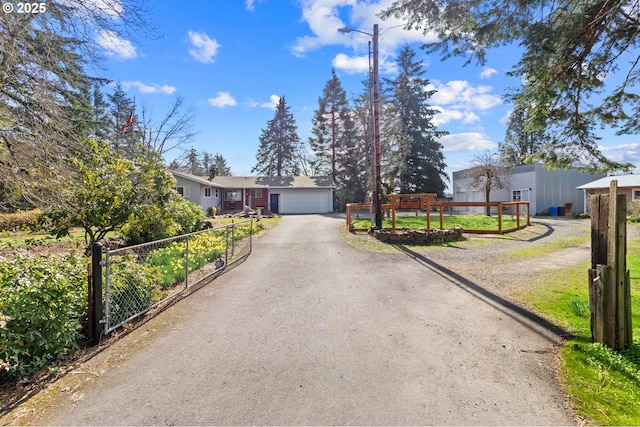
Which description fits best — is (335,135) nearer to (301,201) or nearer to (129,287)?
(301,201)

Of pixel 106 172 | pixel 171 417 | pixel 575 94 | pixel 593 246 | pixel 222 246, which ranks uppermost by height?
pixel 575 94

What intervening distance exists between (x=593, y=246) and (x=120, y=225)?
869 cm

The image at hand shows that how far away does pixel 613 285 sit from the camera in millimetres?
3270

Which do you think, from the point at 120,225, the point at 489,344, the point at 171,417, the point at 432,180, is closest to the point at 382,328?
the point at 489,344

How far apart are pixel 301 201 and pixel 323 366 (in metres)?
27.5

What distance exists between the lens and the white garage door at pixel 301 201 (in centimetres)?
3019

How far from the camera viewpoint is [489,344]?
3.57 metres

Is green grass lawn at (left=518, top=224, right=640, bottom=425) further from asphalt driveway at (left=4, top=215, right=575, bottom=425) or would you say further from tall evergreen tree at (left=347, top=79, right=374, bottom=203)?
tall evergreen tree at (left=347, top=79, right=374, bottom=203)

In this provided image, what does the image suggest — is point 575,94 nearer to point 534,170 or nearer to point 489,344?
point 489,344

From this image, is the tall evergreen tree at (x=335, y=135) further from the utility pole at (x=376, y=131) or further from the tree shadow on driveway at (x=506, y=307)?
the tree shadow on driveway at (x=506, y=307)

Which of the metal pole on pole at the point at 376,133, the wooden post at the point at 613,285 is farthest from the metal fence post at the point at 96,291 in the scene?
the metal pole on pole at the point at 376,133

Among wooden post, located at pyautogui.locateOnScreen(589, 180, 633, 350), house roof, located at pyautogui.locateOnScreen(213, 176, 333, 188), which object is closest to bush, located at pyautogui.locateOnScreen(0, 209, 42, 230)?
house roof, located at pyautogui.locateOnScreen(213, 176, 333, 188)

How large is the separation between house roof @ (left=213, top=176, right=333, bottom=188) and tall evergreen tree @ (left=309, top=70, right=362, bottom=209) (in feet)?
13.2

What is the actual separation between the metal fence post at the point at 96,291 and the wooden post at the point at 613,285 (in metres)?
5.56
